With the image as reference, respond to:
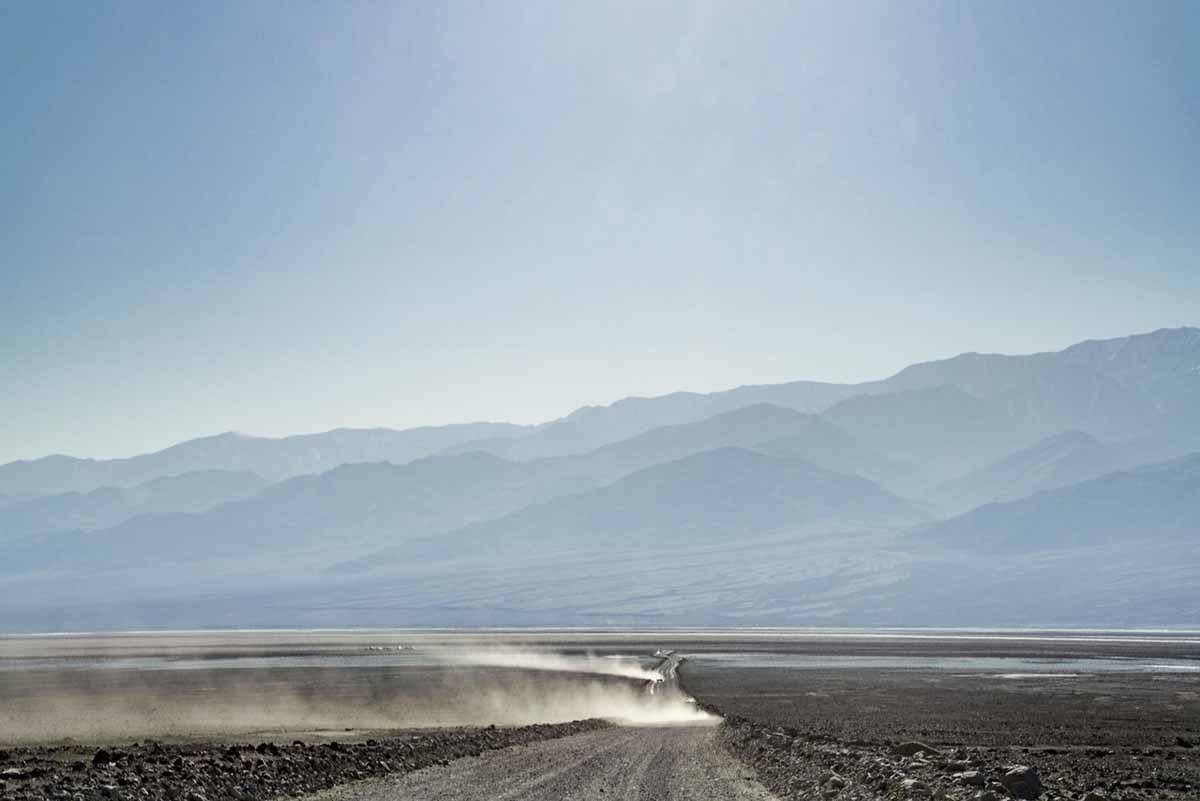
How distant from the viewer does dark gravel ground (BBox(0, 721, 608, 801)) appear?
1745 cm

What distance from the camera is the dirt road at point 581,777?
60.2 feet

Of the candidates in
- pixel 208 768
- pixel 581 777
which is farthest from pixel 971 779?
pixel 208 768

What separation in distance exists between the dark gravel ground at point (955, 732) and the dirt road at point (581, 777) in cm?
111

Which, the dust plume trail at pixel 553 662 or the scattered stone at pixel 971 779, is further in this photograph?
the dust plume trail at pixel 553 662

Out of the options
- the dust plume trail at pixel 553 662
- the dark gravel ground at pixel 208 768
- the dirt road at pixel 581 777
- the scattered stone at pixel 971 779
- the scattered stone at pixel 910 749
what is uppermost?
the dark gravel ground at pixel 208 768

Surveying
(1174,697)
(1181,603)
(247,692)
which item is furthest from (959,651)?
(1181,603)

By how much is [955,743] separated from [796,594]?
523 ft

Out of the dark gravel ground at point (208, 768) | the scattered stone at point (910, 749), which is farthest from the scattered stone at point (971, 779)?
the dark gravel ground at point (208, 768)

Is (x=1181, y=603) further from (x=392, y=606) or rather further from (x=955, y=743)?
(x=955, y=743)

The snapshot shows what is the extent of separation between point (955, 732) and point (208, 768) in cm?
2237

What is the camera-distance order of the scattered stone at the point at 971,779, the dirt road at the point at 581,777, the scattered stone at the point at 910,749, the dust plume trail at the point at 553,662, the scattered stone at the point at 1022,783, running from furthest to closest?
the dust plume trail at the point at 553,662, the scattered stone at the point at 910,749, the dirt road at the point at 581,777, the scattered stone at the point at 971,779, the scattered stone at the point at 1022,783

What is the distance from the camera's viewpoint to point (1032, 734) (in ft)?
103

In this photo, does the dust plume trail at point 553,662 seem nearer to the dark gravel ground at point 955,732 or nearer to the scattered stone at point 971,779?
the dark gravel ground at point 955,732

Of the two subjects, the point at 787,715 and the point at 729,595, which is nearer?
the point at 787,715
